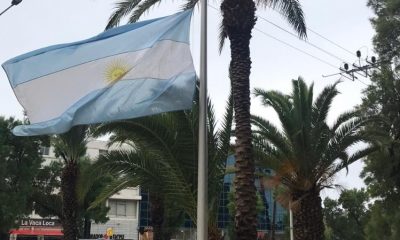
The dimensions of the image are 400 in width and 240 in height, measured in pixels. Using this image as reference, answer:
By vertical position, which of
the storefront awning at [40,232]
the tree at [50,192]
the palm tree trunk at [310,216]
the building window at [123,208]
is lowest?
the palm tree trunk at [310,216]

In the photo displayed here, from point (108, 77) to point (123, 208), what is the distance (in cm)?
6056

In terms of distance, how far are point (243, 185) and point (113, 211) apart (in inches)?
2273

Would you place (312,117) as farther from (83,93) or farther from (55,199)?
(55,199)

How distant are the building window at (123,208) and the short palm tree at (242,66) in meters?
55.8

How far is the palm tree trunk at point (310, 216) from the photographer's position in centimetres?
2044

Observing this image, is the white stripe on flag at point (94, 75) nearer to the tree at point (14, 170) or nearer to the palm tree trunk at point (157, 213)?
the palm tree trunk at point (157, 213)

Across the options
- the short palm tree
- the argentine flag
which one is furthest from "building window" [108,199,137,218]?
the argentine flag

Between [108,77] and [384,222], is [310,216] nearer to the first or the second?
[384,222]

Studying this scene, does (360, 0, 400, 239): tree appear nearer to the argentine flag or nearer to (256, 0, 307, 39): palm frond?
(256, 0, 307, 39): palm frond

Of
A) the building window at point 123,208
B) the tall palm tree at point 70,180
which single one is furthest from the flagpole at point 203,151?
the building window at point 123,208

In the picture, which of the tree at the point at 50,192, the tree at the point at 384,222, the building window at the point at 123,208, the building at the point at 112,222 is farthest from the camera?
the building window at the point at 123,208

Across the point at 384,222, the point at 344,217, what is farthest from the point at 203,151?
the point at 344,217

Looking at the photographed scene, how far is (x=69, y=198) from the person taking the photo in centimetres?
2273

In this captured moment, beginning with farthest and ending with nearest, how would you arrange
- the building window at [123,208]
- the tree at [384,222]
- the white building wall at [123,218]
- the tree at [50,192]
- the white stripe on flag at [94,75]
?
the building window at [123,208] → the white building wall at [123,218] → the tree at [50,192] → the tree at [384,222] → the white stripe on flag at [94,75]
